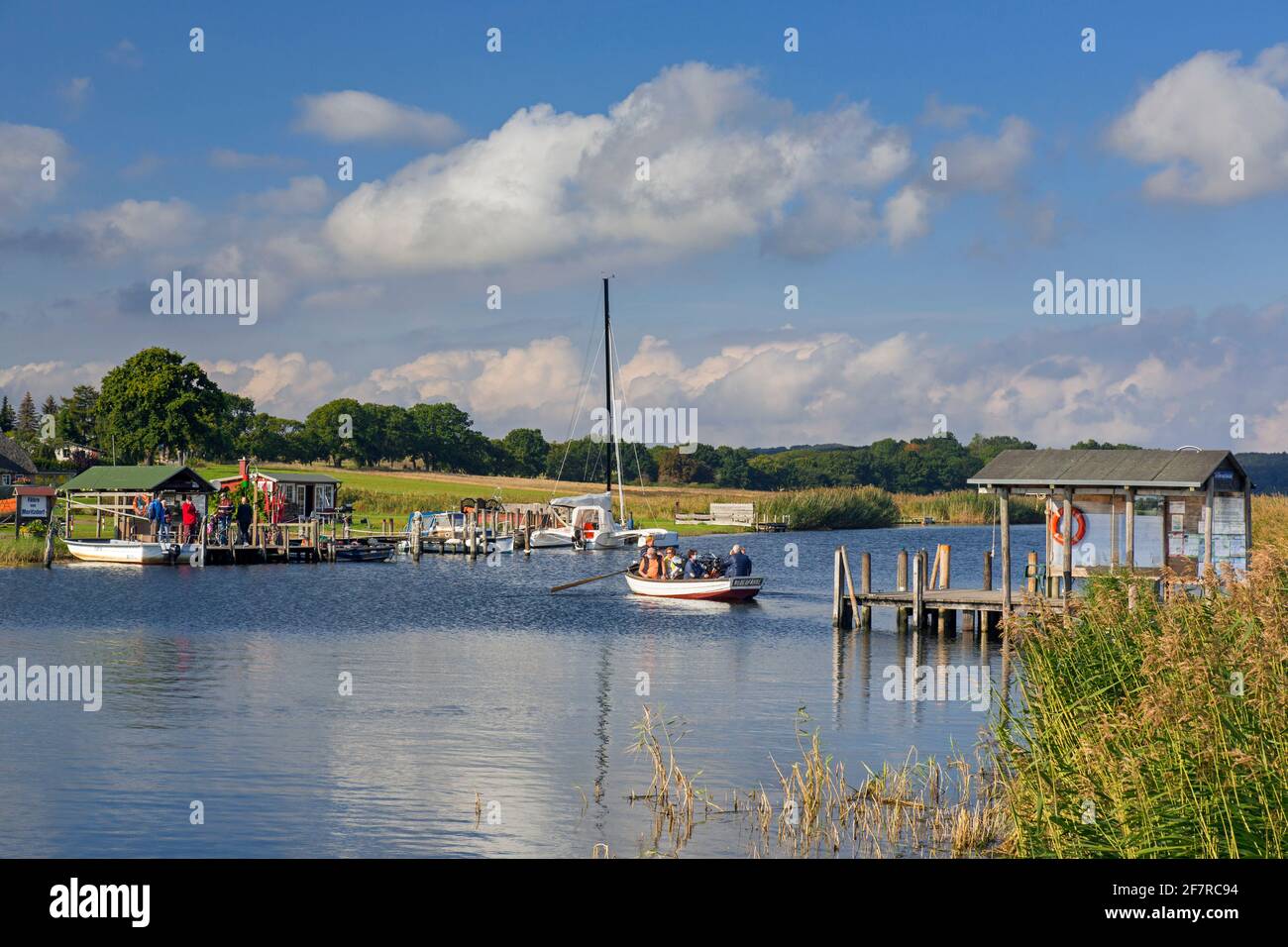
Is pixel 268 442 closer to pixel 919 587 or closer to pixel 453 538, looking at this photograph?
pixel 453 538

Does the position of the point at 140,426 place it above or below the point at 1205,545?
above

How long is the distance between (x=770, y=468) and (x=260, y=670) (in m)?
168

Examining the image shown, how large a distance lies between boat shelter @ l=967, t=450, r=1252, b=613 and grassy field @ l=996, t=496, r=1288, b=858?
1856cm

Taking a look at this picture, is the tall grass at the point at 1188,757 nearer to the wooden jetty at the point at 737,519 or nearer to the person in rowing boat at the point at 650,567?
the person in rowing boat at the point at 650,567

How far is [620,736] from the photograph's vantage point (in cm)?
2531

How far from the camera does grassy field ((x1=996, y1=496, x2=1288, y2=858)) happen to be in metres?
12.0

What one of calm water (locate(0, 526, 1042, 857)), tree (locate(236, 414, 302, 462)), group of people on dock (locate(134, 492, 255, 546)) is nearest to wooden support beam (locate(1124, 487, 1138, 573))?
calm water (locate(0, 526, 1042, 857))

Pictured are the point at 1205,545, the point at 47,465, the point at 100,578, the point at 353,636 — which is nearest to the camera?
the point at 1205,545

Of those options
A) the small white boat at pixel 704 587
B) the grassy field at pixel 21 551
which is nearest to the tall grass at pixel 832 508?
the grassy field at pixel 21 551

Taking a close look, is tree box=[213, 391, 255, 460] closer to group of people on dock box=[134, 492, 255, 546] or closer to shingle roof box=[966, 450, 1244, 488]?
group of people on dock box=[134, 492, 255, 546]
